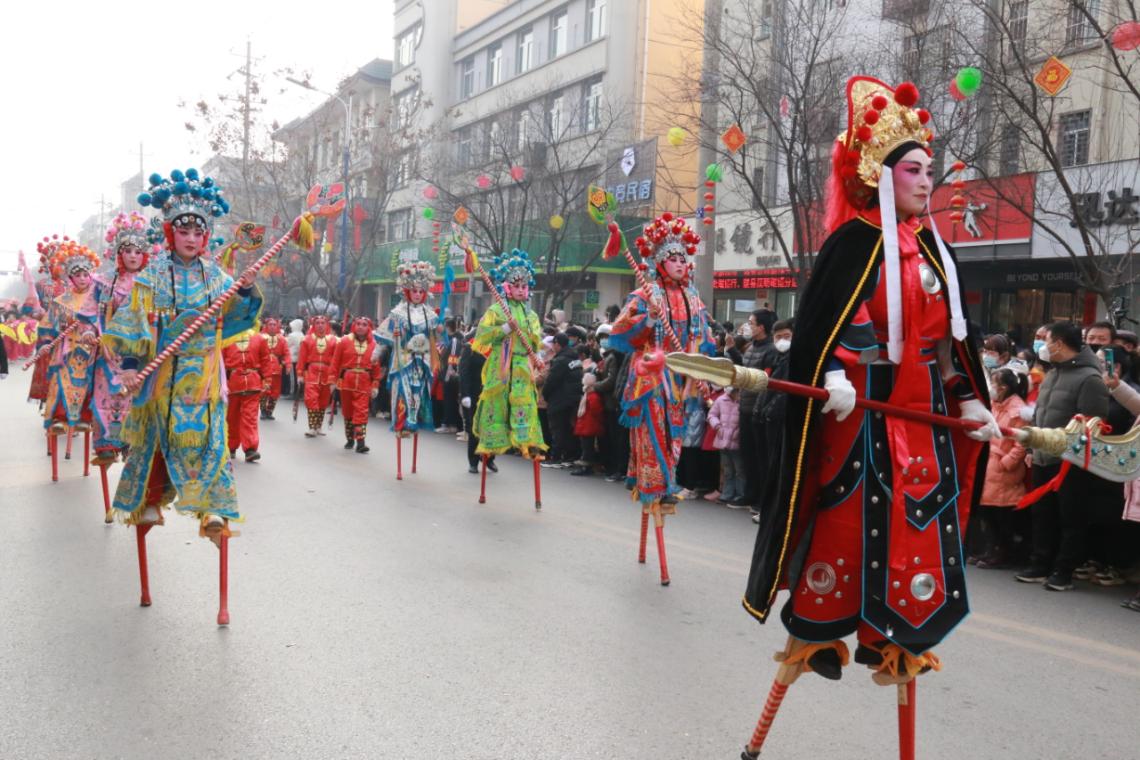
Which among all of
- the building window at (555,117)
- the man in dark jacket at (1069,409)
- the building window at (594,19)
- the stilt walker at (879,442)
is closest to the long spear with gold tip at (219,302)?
the stilt walker at (879,442)

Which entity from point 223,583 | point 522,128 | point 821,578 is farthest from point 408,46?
point 821,578

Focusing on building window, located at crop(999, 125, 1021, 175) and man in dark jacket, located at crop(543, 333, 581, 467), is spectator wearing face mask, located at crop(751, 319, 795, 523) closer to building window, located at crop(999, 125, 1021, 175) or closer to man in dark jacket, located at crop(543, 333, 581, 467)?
man in dark jacket, located at crop(543, 333, 581, 467)

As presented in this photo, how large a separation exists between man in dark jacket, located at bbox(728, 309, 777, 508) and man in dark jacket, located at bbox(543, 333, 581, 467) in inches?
114

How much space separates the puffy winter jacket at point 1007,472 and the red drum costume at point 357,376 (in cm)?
767

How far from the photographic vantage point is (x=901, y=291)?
3.28 meters

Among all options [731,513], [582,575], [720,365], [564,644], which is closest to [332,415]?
[731,513]

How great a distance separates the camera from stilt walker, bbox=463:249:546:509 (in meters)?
9.01

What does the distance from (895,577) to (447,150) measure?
2997 centimetres

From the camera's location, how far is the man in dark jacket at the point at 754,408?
9.04m

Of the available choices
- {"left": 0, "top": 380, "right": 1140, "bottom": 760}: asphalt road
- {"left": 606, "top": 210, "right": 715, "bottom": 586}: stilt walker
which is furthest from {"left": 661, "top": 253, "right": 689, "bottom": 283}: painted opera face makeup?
{"left": 0, "top": 380, "right": 1140, "bottom": 760}: asphalt road

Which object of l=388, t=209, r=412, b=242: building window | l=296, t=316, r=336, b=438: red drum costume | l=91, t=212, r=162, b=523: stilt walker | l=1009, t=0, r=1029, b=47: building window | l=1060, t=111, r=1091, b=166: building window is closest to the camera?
l=91, t=212, r=162, b=523: stilt walker

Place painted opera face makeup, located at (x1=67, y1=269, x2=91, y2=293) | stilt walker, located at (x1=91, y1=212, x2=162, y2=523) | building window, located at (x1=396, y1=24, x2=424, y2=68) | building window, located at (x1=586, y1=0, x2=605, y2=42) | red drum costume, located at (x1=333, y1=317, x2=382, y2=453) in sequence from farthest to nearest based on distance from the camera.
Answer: building window, located at (x1=396, y1=24, x2=424, y2=68) < building window, located at (x1=586, y1=0, x2=605, y2=42) < red drum costume, located at (x1=333, y1=317, x2=382, y2=453) < painted opera face makeup, located at (x1=67, y1=269, x2=91, y2=293) < stilt walker, located at (x1=91, y1=212, x2=162, y2=523)

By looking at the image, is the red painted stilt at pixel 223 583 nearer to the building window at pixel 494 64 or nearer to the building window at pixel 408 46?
the building window at pixel 494 64

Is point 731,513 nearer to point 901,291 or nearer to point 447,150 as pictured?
point 901,291
